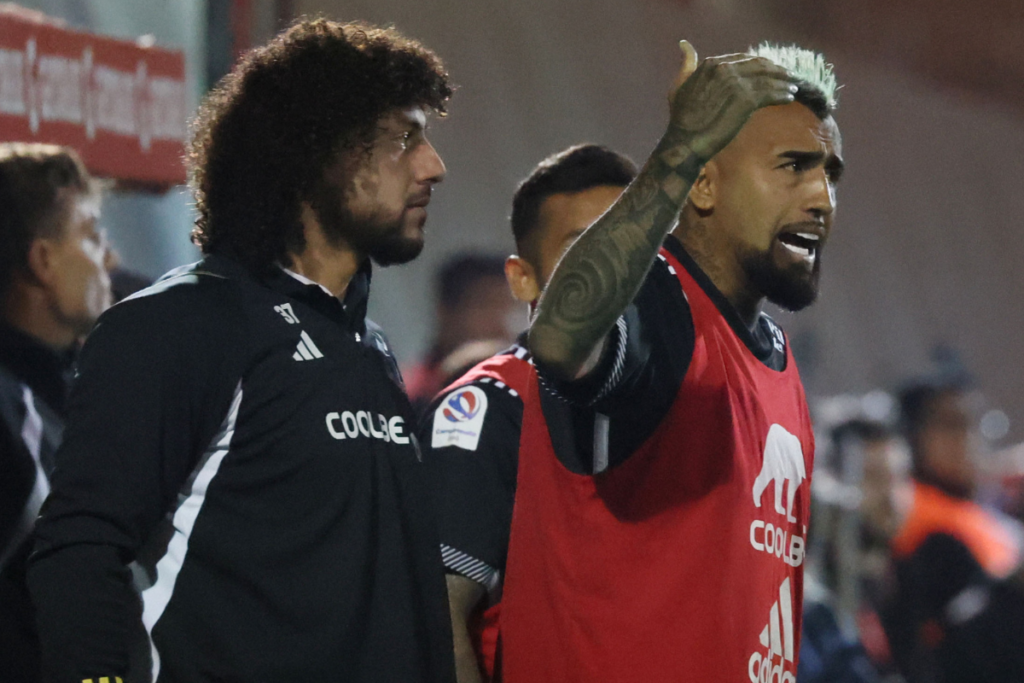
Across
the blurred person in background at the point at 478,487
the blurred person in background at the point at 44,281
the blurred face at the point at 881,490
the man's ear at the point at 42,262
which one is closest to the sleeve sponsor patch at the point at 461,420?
the blurred person in background at the point at 478,487


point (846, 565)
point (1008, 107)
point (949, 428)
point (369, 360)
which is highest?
point (1008, 107)

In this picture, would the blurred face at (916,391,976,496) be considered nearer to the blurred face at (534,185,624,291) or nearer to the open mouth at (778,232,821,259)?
the blurred face at (534,185,624,291)

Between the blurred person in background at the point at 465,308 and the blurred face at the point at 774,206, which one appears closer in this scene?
the blurred face at the point at 774,206

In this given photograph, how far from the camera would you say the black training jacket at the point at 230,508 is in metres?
1.81

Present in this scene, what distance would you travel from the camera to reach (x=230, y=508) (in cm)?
192

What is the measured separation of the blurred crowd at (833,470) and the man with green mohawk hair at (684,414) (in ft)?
3.14

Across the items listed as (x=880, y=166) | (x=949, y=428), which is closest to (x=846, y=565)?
(x=949, y=428)

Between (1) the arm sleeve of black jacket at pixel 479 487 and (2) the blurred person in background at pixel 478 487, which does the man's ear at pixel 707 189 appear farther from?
(1) the arm sleeve of black jacket at pixel 479 487

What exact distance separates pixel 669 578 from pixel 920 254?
773cm

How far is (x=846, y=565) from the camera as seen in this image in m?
4.70

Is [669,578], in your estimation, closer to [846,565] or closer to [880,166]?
[846,565]

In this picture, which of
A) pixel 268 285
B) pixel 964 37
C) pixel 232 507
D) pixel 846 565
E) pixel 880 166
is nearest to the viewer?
pixel 232 507

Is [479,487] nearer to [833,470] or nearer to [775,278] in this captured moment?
[775,278]

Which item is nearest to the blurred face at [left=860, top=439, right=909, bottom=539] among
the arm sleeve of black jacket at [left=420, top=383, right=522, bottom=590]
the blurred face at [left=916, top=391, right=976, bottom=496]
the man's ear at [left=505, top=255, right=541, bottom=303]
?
the blurred face at [left=916, top=391, right=976, bottom=496]
